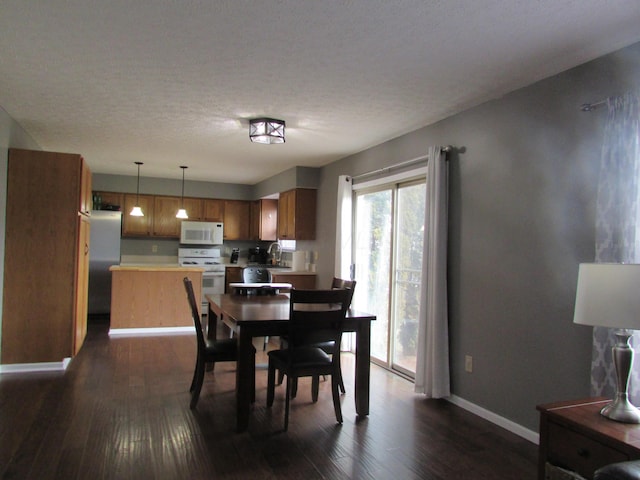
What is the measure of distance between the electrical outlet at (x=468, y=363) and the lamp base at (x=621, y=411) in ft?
4.93

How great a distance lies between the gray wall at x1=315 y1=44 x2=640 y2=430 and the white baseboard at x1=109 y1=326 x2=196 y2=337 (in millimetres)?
3974

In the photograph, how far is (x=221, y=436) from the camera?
293cm

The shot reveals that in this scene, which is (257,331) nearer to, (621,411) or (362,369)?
(362,369)

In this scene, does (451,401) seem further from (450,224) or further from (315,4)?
(315,4)

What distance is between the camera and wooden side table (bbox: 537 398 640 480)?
1.74 meters

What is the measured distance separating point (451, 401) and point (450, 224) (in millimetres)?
1445

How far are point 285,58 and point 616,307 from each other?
7.09 ft

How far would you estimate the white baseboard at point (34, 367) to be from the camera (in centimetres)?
417

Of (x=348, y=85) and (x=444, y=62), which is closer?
(x=444, y=62)

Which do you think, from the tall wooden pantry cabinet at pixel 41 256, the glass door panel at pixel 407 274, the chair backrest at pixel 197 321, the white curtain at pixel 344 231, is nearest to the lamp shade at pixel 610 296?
the glass door panel at pixel 407 274

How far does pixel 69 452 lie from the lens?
2.64 m

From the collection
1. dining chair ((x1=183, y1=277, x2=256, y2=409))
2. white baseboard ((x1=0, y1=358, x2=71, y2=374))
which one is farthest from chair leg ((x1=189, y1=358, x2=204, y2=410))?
white baseboard ((x1=0, y1=358, x2=71, y2=374))

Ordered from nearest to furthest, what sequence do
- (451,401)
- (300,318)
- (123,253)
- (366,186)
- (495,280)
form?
(300,318)
(495,280)
(451,401)
(366,186)
(123,253)

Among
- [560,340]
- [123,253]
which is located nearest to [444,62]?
[560,340]
